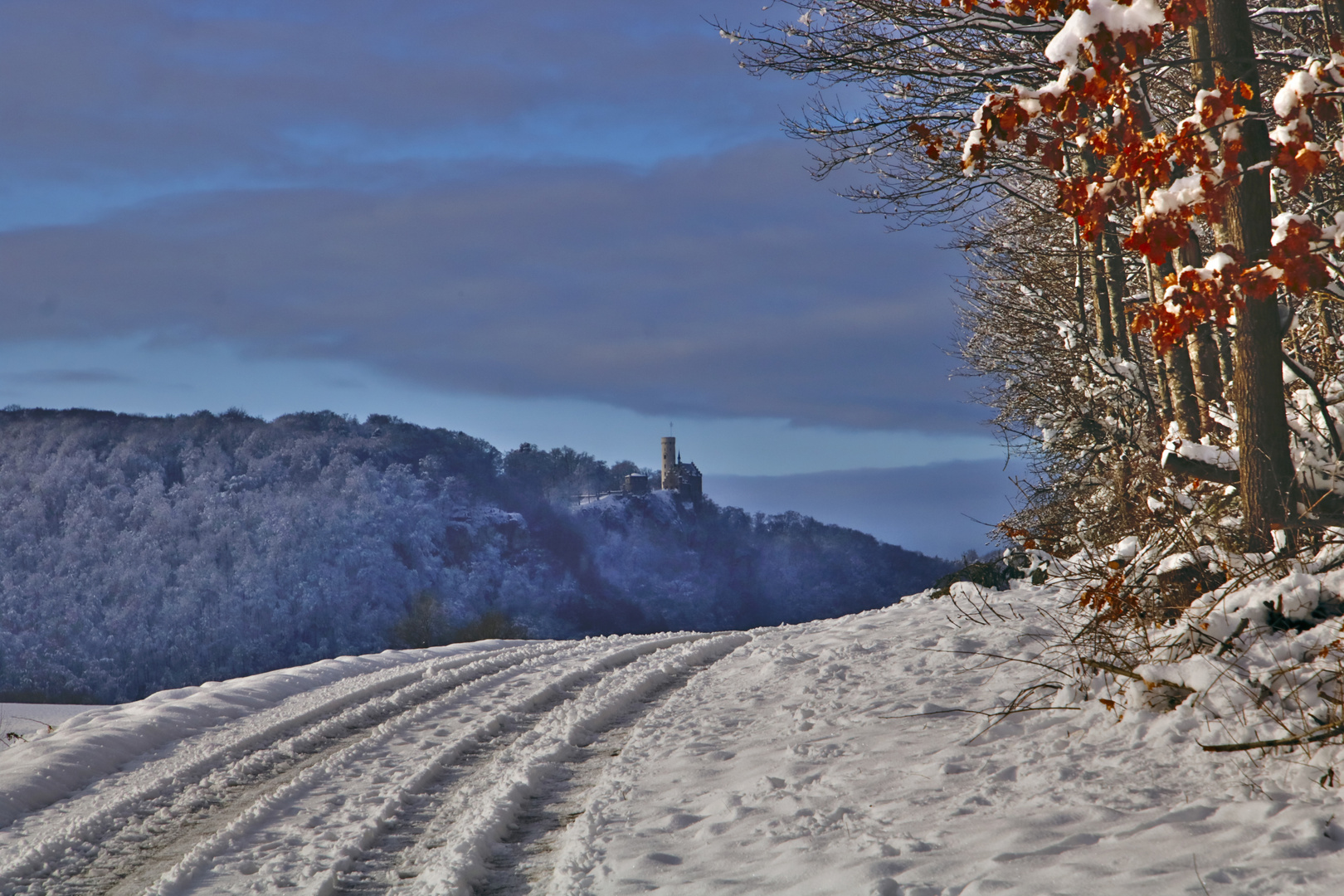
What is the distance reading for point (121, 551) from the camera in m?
80.9

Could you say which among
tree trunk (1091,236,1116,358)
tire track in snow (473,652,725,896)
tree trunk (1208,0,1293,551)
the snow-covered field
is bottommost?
tire track in snow (473,652,725,896)

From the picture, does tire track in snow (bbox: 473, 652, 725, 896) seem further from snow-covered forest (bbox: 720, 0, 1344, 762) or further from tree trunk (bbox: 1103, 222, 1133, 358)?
tree trunk (bbox: 1103, 222, 1133, 358)

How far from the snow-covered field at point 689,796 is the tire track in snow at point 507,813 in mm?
22

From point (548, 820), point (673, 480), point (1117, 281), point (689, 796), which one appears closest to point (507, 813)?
point (548, 820)

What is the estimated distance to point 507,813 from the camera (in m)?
5.20

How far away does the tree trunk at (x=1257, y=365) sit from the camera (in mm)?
5766

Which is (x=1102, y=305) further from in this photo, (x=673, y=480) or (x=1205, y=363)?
(x=673, y=480)

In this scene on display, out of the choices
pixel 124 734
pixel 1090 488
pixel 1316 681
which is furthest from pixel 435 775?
pixel 1090 488

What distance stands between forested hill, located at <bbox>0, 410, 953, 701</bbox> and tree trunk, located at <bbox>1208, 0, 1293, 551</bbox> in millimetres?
62091

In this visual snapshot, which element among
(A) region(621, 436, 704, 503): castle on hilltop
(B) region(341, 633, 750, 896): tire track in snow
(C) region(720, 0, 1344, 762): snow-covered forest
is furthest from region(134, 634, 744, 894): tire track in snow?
(A) region(621, 436, 704, 503): castle on hilltop

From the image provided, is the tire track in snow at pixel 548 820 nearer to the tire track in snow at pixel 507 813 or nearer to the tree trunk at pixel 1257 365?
the tire track in snow at pixel 507 813

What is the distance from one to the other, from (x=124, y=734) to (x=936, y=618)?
8.29 m

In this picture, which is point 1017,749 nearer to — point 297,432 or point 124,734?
point 124,734

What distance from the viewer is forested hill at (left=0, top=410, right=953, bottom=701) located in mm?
71500
